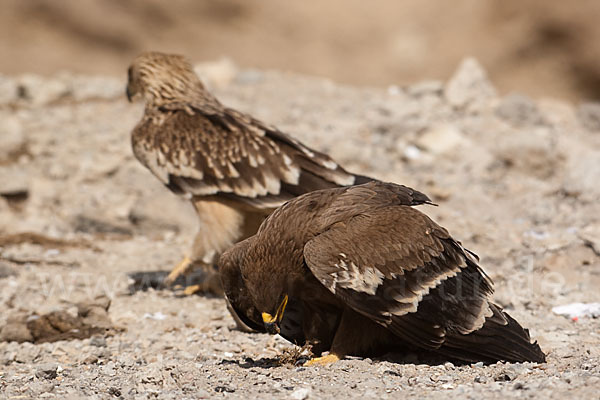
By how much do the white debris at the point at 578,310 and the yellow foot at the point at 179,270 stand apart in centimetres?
277

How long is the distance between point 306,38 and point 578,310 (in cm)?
1319

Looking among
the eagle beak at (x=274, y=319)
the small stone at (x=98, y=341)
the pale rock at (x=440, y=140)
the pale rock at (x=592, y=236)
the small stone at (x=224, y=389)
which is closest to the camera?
the small stone at (x=224, y=389)

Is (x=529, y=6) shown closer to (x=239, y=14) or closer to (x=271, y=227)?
(x=239, y=14)

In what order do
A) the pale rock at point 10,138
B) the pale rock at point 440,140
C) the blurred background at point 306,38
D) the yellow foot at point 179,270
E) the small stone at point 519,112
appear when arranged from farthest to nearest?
the blurred background at point 306,38 < the small stone at point 519,112 < the pale rock at point 10,138 < the pale rock at point 440,140 < the yellow foot at point 179,270

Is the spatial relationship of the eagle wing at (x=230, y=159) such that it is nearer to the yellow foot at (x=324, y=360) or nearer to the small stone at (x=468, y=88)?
the yellow foot at (x=324, y=360)

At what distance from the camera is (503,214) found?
9.06 meters

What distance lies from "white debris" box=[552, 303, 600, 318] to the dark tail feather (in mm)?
1364

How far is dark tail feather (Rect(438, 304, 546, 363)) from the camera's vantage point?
15.3ft

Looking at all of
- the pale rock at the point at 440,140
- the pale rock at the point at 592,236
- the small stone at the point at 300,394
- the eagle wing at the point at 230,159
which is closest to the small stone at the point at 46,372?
the small stone at the point at 300,394

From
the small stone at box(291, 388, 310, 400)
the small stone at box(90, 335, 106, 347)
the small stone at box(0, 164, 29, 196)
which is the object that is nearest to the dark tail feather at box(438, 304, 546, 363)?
the small stone at box(291, 388, 310, 400)

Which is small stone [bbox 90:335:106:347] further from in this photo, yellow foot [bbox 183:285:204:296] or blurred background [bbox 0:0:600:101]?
blurred background [bbox 0:0:600:101]

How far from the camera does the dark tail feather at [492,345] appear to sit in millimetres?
4664

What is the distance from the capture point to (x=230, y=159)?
7016mm

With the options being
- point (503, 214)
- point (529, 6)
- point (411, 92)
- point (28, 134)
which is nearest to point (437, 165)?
→ point (503, 214)
